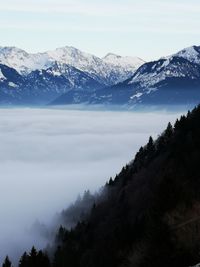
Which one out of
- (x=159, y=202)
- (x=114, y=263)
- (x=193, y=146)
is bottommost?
(x=114, y=263)

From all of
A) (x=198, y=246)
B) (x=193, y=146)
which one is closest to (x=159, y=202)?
(x=198, y=246)

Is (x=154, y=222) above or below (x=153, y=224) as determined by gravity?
above

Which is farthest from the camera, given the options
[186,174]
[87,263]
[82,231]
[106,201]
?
[106,201]

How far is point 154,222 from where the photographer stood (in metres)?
50.1

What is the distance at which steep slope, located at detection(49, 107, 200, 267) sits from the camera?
50062 millimetres

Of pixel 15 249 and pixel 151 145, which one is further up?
pixel 151 145

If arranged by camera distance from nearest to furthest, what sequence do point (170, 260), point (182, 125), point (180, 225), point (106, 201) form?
point (170, 260)
point (180, 225)
point (182, 125)
point (106, 201)

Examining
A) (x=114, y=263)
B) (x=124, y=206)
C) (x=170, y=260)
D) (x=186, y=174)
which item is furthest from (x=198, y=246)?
(x=124, y=206)

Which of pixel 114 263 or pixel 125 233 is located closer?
pixel 114 263

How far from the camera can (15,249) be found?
184m

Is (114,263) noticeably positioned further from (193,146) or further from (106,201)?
(106,201)

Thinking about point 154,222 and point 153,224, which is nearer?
point 153,224

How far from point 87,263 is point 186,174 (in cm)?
2281

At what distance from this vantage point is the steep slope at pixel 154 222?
50062mm
